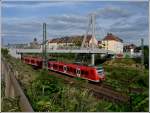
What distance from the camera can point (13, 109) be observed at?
7641mm

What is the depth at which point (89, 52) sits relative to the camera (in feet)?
142

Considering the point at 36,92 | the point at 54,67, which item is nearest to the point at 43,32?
the point at 54,67

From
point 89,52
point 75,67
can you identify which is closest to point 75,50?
point 89,52

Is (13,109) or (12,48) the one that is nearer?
(13,109)

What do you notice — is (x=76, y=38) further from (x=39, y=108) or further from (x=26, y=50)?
(x=39, y=108)

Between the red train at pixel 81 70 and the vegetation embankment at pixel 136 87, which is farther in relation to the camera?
the red train at pixel 81 70

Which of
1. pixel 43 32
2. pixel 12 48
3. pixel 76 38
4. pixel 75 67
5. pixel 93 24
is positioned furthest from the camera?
pixel 76 38

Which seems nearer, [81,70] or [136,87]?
[136,87]

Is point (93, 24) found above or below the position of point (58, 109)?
above

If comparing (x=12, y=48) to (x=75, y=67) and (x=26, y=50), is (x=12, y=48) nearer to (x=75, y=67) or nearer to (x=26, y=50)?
(x=26, y=50)

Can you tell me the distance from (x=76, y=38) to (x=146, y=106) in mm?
52480

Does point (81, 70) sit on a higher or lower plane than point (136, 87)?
higher

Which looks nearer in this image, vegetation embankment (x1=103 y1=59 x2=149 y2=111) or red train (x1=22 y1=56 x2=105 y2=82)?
vegetation embankment (x1=103 y1=59 x2=149 y2=111)

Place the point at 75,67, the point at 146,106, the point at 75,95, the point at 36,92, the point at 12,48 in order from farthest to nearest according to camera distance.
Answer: the point at 12,48
the point at 75,67
the point at 36,92
the point at 75,95
the point at 146,106
